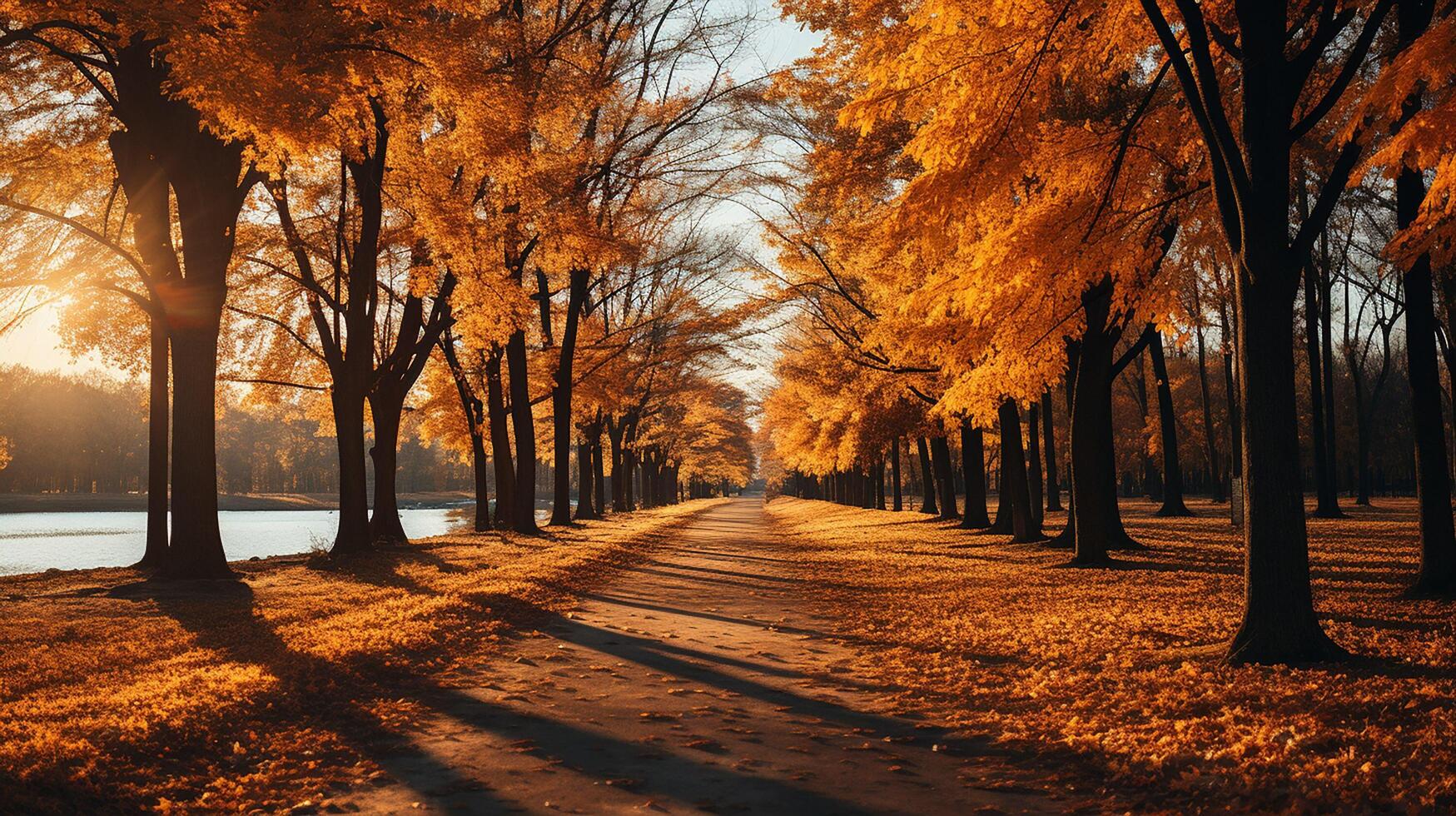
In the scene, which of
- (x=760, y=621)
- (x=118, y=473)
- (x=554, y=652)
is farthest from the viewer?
(x=118, y=473)

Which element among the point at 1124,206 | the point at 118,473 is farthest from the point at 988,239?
the point at 118,473

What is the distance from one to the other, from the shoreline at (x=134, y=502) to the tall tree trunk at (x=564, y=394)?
163 feet

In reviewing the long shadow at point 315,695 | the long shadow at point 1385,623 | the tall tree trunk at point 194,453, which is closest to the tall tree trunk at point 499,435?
the tall tree trunk at point 194,453

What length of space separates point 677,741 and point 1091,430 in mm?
11676

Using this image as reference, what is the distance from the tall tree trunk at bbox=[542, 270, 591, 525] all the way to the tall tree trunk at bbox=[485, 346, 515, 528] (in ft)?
4.81

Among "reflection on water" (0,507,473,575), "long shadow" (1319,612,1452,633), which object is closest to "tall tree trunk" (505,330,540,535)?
"reflection on water" (0,507,473,575)

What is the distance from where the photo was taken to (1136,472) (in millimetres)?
78500

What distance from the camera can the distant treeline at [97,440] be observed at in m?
90.1

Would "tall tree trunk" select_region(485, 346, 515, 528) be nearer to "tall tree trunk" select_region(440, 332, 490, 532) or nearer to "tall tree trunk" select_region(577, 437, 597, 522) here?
"tall tree trunk" select_region(440, 332, 490, 532)

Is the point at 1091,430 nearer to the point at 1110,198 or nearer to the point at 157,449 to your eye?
the point at 1110,198

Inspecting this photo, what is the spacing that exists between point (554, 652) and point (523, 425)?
1762cm

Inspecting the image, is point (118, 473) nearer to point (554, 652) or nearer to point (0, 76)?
point (0, 76)

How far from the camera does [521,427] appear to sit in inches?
1027

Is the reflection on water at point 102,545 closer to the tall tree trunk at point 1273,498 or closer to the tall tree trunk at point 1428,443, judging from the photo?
the tall tree trunk at point 1273,498
